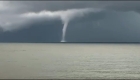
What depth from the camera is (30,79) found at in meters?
48.5

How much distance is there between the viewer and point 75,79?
48781 mm

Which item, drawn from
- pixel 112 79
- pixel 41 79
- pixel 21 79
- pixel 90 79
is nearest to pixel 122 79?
pixel 112 79

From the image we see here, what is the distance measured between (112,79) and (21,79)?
16.1 m

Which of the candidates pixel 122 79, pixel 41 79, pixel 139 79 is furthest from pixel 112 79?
pixel 41 79

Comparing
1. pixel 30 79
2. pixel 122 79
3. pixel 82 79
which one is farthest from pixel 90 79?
pixel 30 79

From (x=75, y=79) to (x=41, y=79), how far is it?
6010mm

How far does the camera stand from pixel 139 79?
4909 cm

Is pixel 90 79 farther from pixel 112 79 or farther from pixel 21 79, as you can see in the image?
pixel 21 79

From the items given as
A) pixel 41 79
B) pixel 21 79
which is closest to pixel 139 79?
pixel 41 79

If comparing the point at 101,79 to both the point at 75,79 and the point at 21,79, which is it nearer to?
the point at 75,79

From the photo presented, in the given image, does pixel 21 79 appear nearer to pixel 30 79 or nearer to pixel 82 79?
pixel 30 79

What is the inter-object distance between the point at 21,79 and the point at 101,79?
1401cm

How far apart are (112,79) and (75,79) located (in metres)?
6.62

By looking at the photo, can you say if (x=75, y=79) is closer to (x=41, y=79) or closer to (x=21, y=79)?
(x=41, y=79)
